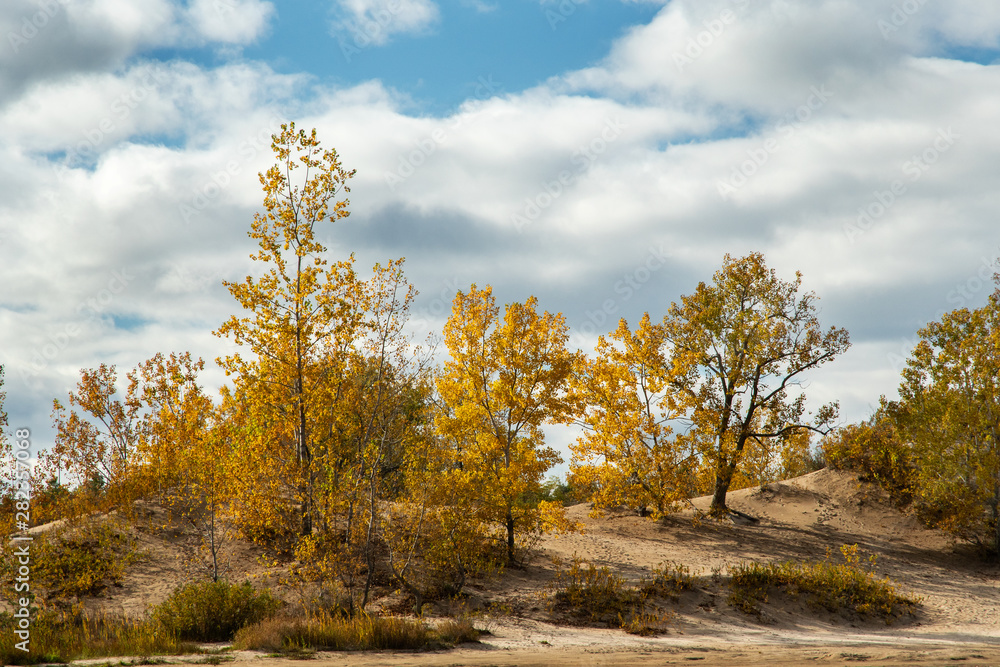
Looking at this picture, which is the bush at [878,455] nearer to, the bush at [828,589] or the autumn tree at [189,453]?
the bush at [828,589]

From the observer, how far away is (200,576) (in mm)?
21031

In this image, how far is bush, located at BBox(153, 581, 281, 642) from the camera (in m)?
15.5

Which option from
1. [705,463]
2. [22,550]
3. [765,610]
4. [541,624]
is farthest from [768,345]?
[22,550]

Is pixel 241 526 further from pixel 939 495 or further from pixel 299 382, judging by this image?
pixel 939 495

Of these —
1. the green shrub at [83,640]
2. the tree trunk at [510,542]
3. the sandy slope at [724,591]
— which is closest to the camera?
the green shrub at [83,640]

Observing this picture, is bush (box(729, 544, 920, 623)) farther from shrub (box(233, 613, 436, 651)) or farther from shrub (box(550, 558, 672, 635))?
shrub (box(233, 613, 436, 651))

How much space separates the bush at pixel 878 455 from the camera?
3131cm

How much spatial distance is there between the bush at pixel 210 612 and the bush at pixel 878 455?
2486 cm

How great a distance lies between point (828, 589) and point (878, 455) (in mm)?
13142

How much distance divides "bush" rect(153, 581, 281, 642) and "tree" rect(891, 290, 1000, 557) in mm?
24734

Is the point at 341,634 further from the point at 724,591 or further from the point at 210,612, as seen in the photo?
the point at 724,591

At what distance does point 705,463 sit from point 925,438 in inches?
357

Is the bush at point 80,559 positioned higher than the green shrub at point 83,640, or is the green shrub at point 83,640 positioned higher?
the bush at point 80,559

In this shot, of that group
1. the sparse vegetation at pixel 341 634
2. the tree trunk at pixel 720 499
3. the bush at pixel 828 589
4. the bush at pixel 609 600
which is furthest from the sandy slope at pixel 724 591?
the sparse vegetation at pixel 341 634
